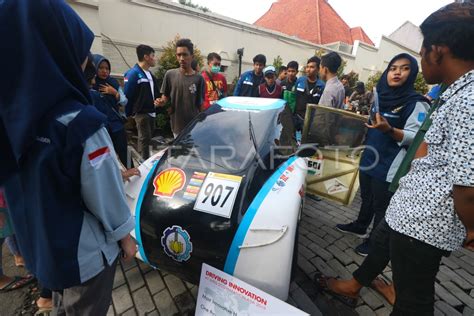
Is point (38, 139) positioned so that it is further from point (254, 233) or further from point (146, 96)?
point (146, 96)

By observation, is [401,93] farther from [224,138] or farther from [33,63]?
[33,63]

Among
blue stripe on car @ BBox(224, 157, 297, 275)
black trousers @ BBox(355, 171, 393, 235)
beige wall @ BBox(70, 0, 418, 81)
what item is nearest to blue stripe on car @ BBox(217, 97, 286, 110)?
blue stripe on car @ BBox(224, 157, 297, 275)

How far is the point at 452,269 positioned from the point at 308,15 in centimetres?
2906

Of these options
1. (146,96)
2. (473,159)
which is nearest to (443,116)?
(473,159)

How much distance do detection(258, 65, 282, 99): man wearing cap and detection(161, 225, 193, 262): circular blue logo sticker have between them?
413 centimetres

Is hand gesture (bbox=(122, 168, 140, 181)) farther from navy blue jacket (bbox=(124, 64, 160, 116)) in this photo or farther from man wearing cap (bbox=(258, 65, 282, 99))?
man wearing cap (bbox=(258, 65, 282, 99))

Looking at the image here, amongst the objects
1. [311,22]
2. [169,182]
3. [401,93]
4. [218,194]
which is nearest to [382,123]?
[401,93]

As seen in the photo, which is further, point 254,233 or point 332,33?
point 332,33

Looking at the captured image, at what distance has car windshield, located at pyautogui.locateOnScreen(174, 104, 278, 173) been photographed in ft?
7.31

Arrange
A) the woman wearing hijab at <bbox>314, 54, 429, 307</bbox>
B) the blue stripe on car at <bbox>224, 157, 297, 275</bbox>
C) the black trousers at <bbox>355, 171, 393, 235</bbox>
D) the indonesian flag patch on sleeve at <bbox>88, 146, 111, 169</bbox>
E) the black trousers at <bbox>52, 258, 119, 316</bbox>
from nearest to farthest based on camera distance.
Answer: the indonesian flag patch on sleeve at <bbox>88, 146, 111, 169</bbox> < the black trousers at <bbox>52, 258, 119, 316</bbox> < the blue stripe on car at <bbox>224, 157, 297, 275</bbox> < the woman wearing hijab at <bbox>314, 54, 429, 307</bbox> < the black trousers at <bbox>355, 171, 393, 235</bbox>

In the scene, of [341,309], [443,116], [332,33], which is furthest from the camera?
[332,33]

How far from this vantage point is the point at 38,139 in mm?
970

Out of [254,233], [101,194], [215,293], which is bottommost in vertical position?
[215,293]

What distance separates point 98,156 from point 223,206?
1018mm
